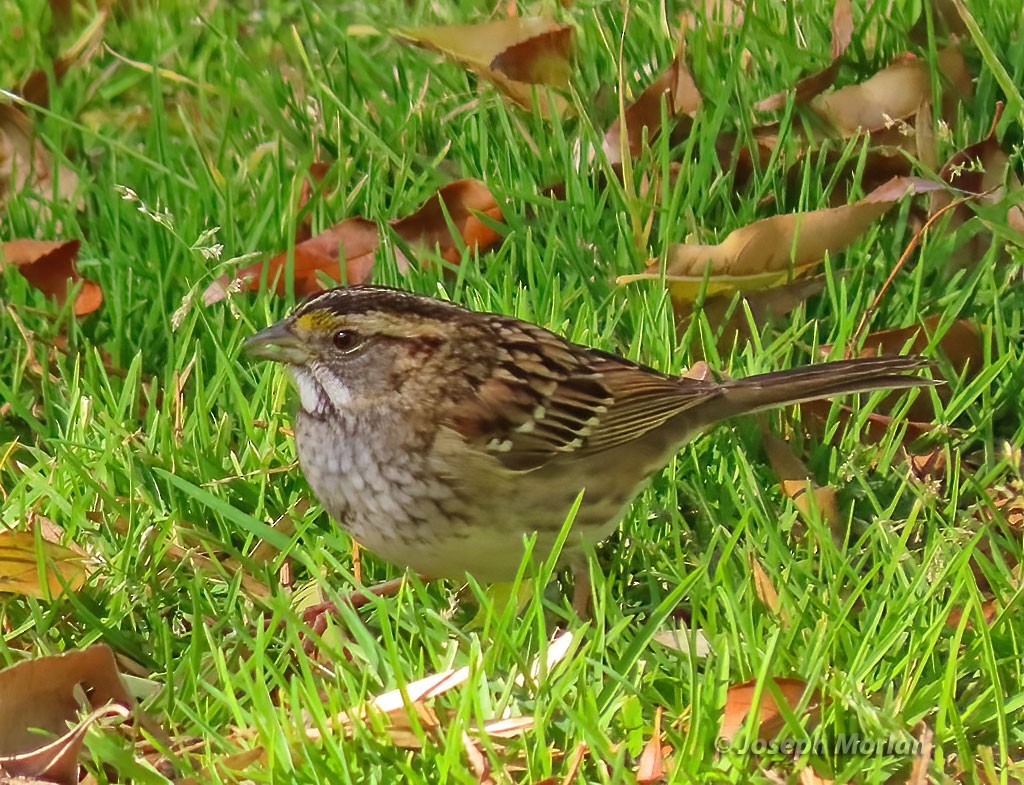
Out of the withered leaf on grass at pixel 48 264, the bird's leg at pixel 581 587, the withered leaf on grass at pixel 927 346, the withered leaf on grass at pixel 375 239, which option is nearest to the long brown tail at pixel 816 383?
the withered leaf on grass at pixel 927 346

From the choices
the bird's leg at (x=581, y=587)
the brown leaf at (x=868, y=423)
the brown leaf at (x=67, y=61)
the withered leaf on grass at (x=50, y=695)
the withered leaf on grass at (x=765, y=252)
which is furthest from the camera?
the brown leaf at (x=67, y=61)

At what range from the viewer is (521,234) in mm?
4430

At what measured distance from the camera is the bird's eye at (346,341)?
3549 mm

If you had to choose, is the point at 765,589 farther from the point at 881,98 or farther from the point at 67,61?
the point at 67,61

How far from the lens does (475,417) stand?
348cm

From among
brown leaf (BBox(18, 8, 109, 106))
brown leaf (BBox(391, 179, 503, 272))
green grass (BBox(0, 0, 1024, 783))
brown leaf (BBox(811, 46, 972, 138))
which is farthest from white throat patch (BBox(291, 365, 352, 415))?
brown leaf (BBox(18, 8, 109, 106))

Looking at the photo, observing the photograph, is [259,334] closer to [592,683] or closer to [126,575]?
[126,575]

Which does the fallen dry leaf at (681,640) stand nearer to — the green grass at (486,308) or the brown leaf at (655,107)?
the green grass at (486,308)

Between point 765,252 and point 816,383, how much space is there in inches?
25.8

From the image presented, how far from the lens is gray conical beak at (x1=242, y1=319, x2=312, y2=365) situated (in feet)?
11.7

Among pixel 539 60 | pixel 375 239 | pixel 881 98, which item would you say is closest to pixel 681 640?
pixel 375 239

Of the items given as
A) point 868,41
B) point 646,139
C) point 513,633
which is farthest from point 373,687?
point 868,41

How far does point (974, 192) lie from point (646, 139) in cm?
91

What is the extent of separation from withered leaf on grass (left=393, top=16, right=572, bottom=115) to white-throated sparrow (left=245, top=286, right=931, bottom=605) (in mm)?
1448
